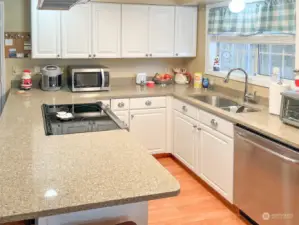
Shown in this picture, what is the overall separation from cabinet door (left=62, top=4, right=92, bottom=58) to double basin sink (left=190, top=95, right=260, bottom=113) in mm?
1358

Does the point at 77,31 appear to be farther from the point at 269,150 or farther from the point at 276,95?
the point at 269,150

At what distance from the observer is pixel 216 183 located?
11.4ft

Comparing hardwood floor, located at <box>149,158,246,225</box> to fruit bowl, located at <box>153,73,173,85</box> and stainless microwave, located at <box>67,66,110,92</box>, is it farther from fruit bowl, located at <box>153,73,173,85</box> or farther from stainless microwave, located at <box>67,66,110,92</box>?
fruit bowl, located at <box>153,73,173,85</box>

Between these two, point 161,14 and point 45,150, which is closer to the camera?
point 45,150

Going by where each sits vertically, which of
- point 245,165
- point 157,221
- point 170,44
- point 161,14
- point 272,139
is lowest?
point 157,221

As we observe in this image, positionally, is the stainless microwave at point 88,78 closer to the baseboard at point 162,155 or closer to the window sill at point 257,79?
the baseboard at point 162,155

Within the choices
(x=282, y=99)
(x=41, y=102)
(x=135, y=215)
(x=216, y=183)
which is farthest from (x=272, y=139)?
(x=41, y=102)

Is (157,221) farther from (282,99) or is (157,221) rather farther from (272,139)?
(282,99)

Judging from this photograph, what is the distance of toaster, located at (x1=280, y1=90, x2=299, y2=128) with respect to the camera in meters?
2.72

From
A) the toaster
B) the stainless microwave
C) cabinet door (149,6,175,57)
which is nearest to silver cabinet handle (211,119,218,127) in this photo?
the toaster

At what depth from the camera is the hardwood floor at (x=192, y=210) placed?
10.2 ft

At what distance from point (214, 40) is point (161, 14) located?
0.71m

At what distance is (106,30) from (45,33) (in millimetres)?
684

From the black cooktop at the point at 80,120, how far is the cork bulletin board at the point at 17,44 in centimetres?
123
